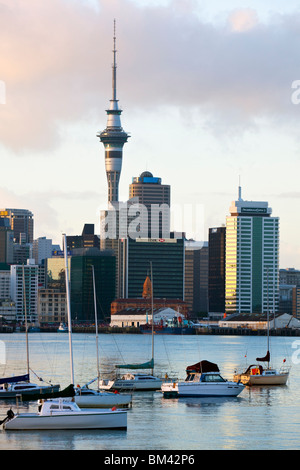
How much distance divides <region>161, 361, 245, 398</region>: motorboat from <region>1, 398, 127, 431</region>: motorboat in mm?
18688

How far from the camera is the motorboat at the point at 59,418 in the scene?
5398cm

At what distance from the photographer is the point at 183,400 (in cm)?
7250

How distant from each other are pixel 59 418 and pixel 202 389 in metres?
20.5

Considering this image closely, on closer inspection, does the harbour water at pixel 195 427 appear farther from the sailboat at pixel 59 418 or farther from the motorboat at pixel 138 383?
the motorboat at pixel 138 383

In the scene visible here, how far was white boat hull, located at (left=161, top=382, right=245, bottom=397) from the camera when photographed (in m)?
72.7

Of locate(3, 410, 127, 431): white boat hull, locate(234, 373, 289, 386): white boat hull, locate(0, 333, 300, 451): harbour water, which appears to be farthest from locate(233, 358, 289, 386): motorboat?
locate(3, 410, 127, 431): white boat hull

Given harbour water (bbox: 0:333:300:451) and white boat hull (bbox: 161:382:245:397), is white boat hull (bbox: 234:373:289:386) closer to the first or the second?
harbour water (bbox: 0:333:300:451)

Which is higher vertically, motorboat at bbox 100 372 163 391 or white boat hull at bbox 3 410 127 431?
white boat hull at bbox 3 410 127 431

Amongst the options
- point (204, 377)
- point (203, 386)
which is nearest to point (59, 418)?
point (203, 386)

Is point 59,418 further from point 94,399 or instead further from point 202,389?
point 202,389

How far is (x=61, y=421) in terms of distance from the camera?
177 feet

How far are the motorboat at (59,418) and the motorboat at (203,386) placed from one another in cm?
1869
